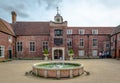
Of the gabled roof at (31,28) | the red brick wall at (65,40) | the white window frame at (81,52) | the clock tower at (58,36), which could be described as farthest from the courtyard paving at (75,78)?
the white window frame at (81,52)

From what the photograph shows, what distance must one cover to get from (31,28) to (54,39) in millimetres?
6550

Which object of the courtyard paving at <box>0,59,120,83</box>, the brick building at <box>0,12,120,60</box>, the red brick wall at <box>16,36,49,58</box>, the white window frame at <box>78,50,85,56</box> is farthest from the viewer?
the white window frame at <box>78,50,85,56</box>

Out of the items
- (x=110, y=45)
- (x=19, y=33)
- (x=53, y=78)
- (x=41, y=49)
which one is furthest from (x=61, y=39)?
(x=53, y=78)

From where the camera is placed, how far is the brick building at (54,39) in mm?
30766

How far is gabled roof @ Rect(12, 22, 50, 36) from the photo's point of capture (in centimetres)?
3285

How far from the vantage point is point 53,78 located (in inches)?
466

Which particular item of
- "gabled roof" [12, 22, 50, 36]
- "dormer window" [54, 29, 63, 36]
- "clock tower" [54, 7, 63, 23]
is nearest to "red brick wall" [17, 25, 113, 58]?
"dormer window" [54, 29, 63, 36]

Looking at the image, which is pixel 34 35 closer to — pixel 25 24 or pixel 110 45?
pixel 25 24

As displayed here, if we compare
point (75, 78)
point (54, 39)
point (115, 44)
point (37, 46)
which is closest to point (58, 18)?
point (54, 39)

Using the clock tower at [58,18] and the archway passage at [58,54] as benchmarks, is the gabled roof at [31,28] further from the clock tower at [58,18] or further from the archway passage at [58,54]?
the archway passage at [58,54]

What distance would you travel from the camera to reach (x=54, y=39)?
31078 millimetres

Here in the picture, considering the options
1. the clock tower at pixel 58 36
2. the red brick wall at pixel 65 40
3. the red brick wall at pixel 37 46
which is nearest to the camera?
the clock tower at pixel 58 36

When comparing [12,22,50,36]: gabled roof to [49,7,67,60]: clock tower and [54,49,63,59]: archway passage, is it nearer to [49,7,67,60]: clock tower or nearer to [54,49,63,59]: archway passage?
[49,7,67,60]: clock tower

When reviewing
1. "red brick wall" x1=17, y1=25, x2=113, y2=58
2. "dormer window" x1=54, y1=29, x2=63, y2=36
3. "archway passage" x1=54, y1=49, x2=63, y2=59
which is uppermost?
"dormer window" x1=54, y1=29, x2=63, y2=36
